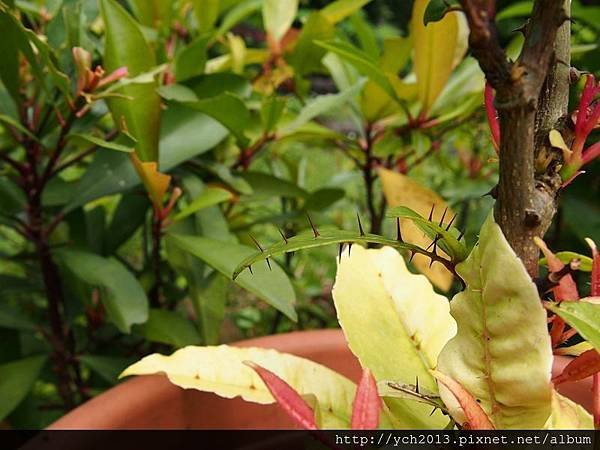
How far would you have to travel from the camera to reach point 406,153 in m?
0.99

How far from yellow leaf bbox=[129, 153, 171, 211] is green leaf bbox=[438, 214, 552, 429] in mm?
356

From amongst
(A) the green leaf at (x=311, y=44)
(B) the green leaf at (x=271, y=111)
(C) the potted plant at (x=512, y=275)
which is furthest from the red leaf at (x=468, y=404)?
(A) the green leaf at (x=311, y=44)

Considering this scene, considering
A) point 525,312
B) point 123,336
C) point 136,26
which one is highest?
point 136,26

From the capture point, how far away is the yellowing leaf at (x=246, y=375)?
1.71 feet

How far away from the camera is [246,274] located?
641mm

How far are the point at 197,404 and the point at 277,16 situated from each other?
22.9 inches

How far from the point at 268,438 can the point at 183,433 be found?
9 centimetres

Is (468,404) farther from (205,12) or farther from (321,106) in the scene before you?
(205,12)

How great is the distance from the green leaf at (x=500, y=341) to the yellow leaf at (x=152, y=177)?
1.17 ft

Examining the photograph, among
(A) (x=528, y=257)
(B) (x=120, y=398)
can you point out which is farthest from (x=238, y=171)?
(A) (x=528, y=257)

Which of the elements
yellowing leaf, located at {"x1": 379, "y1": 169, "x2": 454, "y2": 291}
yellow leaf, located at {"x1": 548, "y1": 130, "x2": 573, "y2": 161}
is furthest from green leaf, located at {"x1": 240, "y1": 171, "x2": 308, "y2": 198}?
yellow leaf, located at {"x1": 548, "y1": 130, "x2": 573, "y2": 161}

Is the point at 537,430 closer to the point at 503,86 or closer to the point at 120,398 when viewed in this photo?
the point at 503,86

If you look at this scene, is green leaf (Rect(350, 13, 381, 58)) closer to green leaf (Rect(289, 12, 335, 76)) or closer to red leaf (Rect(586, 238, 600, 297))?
green leaf (Rect(289, 12, 335, 76))

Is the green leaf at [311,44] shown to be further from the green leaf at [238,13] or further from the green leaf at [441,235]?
the green leaf at [441,235]
